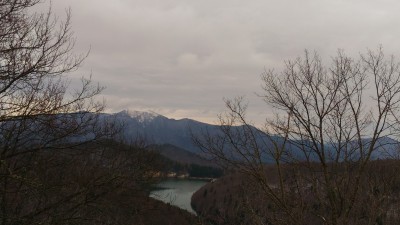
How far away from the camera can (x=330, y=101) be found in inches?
356

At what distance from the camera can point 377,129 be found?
8.69 m

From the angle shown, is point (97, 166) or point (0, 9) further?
point (97, 166)

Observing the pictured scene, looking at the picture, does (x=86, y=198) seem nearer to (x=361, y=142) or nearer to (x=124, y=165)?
(x=124, y=165)

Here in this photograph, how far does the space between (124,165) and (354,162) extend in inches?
411

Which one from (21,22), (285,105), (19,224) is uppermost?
(21,22)

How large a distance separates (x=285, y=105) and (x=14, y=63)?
5.96 metres

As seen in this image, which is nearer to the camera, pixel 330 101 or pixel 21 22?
pixel 21 22

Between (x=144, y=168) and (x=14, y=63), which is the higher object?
(x=14, y=63)

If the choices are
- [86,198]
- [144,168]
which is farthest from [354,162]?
[144,168]

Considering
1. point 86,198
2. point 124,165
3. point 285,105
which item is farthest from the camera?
point 124,165

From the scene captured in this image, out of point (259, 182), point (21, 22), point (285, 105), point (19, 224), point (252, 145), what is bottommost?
point (19, 224)

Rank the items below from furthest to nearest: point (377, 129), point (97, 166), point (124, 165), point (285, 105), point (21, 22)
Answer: point (124, 165)
point (97, 166)
point (285, 105)
point (377, 129)
point (21, 22)

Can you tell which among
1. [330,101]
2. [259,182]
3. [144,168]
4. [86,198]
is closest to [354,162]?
[330,101]

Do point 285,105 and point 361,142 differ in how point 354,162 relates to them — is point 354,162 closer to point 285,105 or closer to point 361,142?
point 361,142
